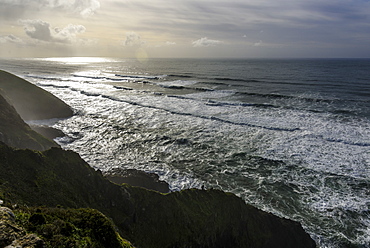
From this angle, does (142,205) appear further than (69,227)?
Yes

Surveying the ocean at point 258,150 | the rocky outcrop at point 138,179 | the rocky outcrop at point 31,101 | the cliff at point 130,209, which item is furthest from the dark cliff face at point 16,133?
the rocky outcrop at point 31,101

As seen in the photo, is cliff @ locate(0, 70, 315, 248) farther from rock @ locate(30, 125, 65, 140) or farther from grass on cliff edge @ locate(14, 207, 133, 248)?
rock @ locate(30, 125, 65, 140)

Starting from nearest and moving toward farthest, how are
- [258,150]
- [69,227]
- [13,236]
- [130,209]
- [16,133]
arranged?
[13,236] < [69,227] < [130,209] < [16,133] < [258,150]

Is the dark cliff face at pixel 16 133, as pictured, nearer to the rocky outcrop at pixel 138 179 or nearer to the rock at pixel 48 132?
the rocky outcrop at pixel 138 179

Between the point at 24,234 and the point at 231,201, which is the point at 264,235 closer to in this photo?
the point at 231,201

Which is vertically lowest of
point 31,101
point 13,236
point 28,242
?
point 28,242

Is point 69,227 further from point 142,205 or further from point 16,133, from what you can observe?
point 16,133

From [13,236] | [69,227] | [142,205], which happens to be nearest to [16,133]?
[142,205]

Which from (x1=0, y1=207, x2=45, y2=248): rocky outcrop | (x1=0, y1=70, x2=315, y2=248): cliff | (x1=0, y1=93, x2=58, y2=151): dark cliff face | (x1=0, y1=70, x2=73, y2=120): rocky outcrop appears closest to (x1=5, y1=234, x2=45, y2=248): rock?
(x1=0, y1=207, x2=45, y2=248): rocky outcrop

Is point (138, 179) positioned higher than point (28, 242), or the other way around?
point (28, 242)
